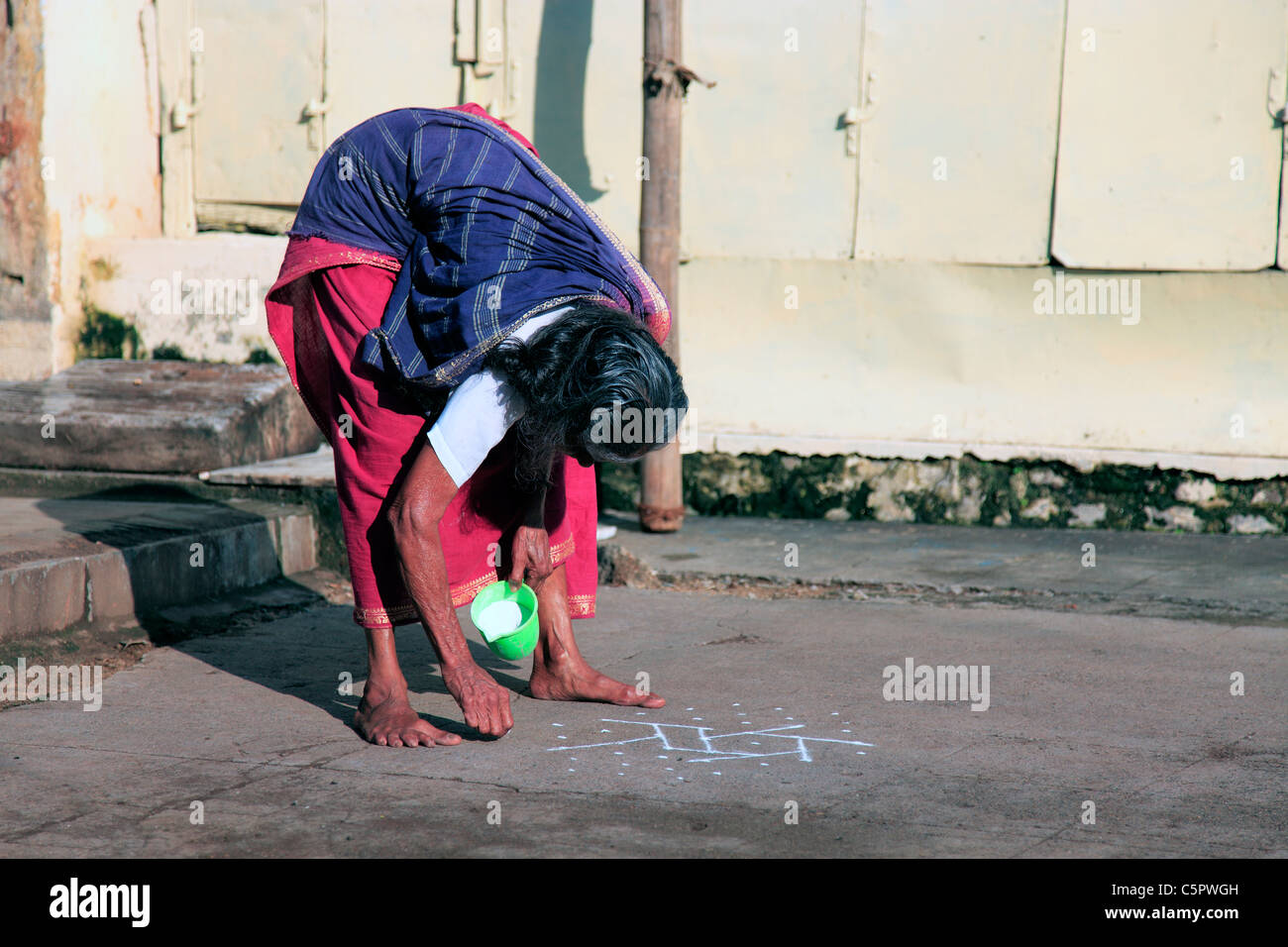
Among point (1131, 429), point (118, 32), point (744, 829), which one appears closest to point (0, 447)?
point (118, 32)

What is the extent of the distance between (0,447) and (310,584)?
1.73 meters

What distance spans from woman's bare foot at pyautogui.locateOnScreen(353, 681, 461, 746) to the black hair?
76 cm

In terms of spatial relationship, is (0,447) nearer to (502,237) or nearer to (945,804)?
(502,237)

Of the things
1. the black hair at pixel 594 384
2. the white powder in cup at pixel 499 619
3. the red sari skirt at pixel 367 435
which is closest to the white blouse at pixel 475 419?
the black hair at pixel 594 384

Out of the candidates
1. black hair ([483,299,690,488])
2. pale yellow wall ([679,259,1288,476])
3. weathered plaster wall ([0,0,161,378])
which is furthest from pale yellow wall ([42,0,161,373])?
black hair ([483,299,690,488])

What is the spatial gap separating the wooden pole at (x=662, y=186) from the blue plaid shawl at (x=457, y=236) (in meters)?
2.70

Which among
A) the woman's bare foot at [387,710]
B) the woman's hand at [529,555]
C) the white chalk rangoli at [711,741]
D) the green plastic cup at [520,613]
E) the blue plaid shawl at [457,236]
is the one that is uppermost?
the blue plaid shawl at [457,236]

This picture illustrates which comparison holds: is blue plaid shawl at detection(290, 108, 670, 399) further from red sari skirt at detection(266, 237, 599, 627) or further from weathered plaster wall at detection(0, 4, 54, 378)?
weathered plaster wall at detection(0, 4, 54, 378)

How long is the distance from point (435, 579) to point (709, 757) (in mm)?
774

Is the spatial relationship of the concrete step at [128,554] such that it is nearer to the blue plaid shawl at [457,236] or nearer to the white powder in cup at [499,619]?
the blue plaid shawl at [457,236]

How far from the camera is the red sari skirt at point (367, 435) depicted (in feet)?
11.9

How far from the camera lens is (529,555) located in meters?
3.83

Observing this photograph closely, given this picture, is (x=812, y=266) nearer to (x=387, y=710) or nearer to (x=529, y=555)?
(x=529, y=555)

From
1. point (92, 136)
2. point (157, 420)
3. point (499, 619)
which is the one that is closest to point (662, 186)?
point (157, 420)
